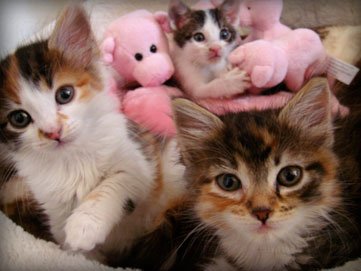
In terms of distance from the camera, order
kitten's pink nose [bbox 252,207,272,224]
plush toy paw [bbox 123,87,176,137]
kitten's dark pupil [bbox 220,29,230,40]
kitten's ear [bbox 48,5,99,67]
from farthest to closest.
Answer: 1. kitten's dark pupil [bbox 220,29,230,40]
2. plush toy paw [bbox 123,87,176,137]
3. kitten's ear [bbox 48,5,99,67]
4. kitten's pink nose [bbox 252,207,272,224]

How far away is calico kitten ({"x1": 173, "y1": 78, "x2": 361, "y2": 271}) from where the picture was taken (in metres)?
0.98

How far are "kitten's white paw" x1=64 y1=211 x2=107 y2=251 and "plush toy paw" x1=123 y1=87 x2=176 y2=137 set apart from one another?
25.1 inches

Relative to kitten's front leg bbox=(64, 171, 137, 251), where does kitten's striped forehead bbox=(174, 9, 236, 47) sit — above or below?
above

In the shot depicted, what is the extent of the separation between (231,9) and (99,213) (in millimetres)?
1552

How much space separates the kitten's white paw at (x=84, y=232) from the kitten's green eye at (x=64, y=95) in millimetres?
395

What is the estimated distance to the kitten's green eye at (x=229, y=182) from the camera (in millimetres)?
1037

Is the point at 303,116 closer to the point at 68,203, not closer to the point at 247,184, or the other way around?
the point at 247,184

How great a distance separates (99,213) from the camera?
3.62ft

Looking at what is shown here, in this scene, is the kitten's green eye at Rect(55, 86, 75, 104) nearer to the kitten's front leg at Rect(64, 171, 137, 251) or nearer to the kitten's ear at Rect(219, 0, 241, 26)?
the kitten's front leg at Rect(64, 171, 137, 251)

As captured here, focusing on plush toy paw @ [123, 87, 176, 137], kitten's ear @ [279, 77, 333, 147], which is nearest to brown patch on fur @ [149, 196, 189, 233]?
plush toy paw @ [123, 87, 176, 137]

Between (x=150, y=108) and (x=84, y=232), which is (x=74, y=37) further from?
(x=84, y=232)

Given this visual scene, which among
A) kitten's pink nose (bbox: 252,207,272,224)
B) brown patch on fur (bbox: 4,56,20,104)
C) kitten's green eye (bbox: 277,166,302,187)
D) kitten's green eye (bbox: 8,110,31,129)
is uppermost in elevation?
brown patch on fur (bbox: 4,56,20,104)

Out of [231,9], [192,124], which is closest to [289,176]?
[192,124]

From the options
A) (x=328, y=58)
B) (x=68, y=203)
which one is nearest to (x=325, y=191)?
(x=68, y=203)
